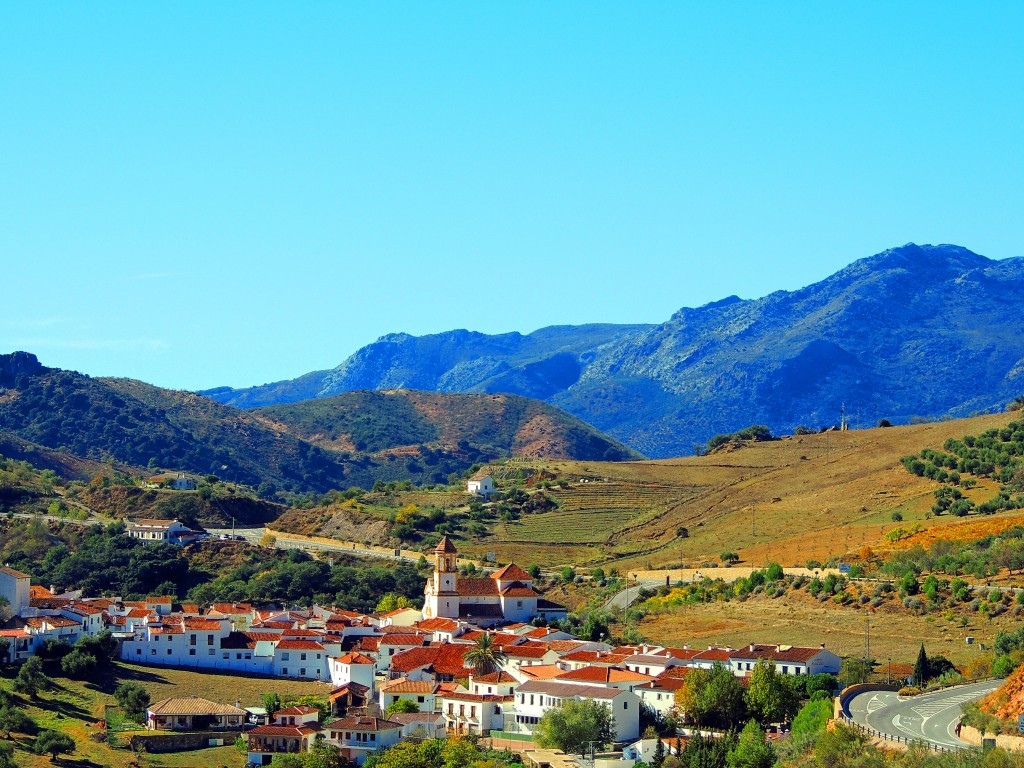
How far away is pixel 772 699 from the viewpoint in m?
57.3

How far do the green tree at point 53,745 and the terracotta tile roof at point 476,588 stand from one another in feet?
98.0

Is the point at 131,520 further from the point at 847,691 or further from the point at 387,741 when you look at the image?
the point at 847,691

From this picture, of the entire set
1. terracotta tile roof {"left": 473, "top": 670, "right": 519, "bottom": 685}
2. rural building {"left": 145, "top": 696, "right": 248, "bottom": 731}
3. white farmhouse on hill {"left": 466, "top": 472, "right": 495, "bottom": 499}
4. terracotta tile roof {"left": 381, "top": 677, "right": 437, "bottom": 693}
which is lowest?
rural building {"left": 145, "top": 696, "right": 248, "bottom": 731}

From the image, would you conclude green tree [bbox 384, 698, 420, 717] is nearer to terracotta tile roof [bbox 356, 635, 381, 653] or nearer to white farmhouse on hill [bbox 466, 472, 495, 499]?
terracotta tile roof [bbox 356, 635, 381, 653]

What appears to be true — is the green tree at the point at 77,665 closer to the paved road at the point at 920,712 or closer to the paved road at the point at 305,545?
the paved road at the point at 920,712

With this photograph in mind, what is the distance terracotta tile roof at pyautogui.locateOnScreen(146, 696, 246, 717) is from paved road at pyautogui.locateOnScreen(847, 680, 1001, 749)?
2259 cm

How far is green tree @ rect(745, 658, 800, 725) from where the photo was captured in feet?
188

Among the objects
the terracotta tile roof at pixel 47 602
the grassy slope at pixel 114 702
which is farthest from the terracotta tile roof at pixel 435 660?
the terracotta tile roof at pixel 47 602

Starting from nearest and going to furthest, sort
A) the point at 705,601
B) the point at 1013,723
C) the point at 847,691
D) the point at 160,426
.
Result: the point at 1013,723 < the point at 847,691 < the point at 705,601 < the point at 160,426

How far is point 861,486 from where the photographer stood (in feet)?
368

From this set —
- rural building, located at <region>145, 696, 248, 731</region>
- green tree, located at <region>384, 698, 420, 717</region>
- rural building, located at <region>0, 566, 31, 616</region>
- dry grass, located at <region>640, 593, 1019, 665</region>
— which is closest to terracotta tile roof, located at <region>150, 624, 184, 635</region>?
rural building, located at <region>0, 566, 31, 616</region>

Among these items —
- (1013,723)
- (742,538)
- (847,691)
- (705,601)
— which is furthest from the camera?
(742,538)

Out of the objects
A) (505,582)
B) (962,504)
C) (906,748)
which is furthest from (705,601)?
(906,748)

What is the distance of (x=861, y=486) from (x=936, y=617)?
41.1 meters
